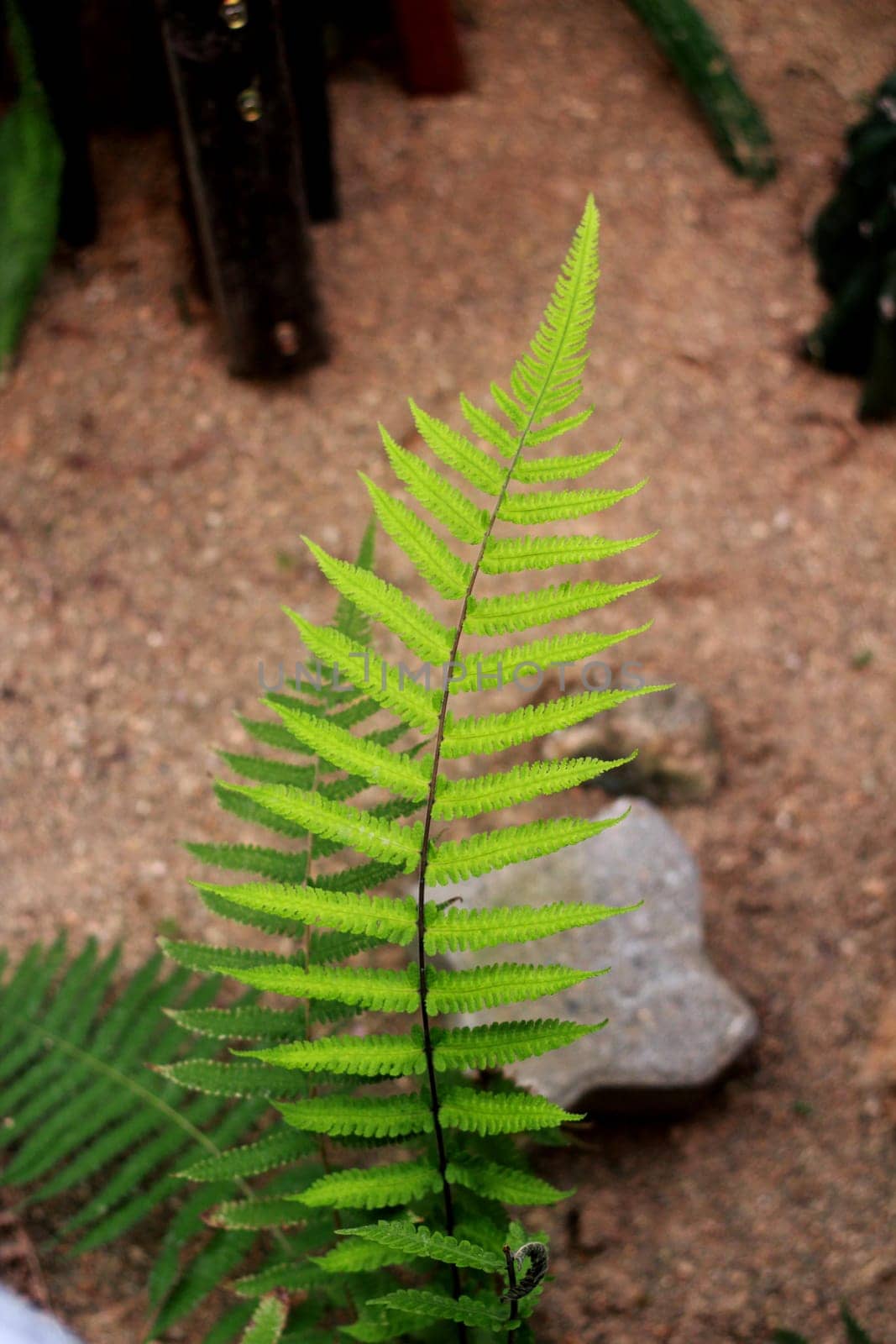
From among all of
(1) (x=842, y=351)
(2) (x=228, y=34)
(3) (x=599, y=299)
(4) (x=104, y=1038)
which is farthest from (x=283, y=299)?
(4) (x=104, y=1038)

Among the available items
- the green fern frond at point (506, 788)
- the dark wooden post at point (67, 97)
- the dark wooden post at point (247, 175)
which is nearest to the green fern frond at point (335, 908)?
the green fern frond at point (506, 788)

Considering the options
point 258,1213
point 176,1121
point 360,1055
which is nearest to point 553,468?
point 360,1055

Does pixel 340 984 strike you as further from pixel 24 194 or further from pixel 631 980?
pixel 24 194

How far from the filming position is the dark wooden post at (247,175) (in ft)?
7.26

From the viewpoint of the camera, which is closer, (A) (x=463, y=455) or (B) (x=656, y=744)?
(A) (x=463, y=455)

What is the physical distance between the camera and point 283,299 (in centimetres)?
266

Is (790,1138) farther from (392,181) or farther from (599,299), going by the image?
(392,181)

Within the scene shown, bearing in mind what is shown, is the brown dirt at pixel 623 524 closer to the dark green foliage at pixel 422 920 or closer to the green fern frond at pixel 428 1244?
the dark green foliage at pixel 422 920

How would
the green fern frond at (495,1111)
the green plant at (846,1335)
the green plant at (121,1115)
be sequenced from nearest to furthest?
the green fern frond at (495,1111) < the green plant at (846,1335) < the green plant at (121,1115)

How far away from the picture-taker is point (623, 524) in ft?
8.97

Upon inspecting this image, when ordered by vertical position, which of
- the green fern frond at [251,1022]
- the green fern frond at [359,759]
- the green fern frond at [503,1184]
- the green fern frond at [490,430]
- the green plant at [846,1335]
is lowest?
the green plant at [846,1335]

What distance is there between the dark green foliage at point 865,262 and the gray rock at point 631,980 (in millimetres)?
1314

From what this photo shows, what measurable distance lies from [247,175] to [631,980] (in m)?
1.80

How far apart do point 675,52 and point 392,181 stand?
0.90 metres
